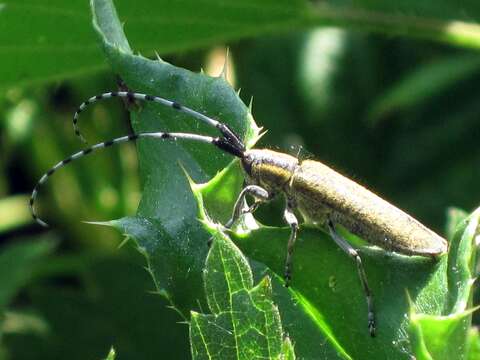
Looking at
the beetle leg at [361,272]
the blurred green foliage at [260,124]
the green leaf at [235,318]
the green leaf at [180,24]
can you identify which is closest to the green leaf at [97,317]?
the blurred green foliage at [260,124]

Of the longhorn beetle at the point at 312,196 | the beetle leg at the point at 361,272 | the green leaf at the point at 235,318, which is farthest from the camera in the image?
the longhorn beetle at the point at 312,196

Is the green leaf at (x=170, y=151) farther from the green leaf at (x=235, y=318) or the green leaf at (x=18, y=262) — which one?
the green leaf at (x=18, y=262)

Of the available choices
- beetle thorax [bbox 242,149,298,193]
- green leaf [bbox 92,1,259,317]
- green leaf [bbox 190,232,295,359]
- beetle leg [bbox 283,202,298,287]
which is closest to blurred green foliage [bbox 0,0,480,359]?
beetle thorax [bbox 242,149,298,193]

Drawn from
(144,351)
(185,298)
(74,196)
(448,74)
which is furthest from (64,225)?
(185,298)

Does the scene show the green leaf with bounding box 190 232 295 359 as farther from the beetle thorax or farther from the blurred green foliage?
the blurred green foliage

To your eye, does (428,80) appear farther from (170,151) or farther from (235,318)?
(235,318)

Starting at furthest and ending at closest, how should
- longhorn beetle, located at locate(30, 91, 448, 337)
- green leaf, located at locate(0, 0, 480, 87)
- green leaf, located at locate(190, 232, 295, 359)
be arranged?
green leaf, located at locate(0, 0, 480, 87)
longhorn beetle, located at locate(30, 91, 448, 337)
green leaf, located at locate(190, 232, 295, 359)
